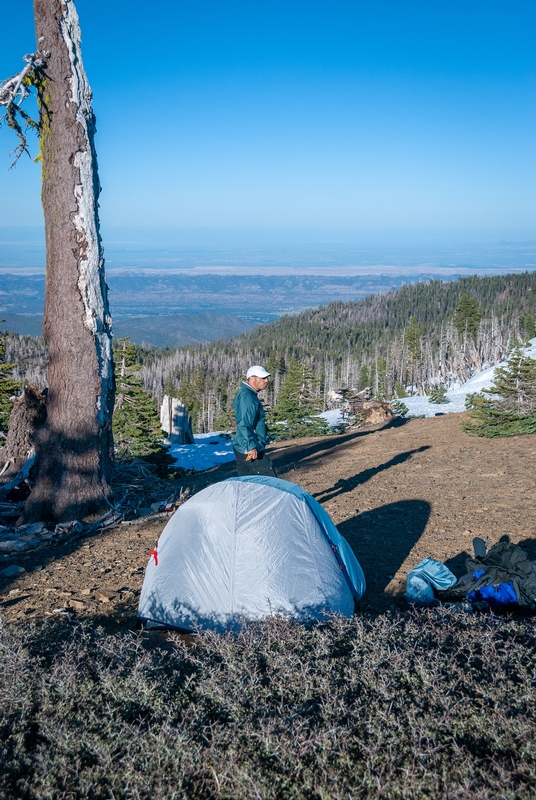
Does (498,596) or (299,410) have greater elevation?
(498,596)

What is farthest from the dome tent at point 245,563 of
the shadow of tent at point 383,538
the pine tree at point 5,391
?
the pine tree at point 5,391

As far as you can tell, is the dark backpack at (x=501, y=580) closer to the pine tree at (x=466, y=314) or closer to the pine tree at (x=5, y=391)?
the pine tree at (x=5, y=391)

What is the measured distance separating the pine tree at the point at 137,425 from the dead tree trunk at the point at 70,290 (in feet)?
32.8

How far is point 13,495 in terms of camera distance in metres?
9.84

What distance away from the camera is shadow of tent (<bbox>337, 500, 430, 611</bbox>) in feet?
22.0

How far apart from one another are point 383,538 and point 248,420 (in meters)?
2.86

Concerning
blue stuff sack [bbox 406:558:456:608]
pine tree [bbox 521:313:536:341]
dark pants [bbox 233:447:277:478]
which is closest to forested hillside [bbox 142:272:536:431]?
pine tree [bbox 521:313:536:341]

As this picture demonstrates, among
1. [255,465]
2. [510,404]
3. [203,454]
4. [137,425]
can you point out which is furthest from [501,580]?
[203,454]

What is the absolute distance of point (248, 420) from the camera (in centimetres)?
740

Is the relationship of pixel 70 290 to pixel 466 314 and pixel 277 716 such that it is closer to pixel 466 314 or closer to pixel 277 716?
pixel 277 716

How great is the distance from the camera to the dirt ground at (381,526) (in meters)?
6.23

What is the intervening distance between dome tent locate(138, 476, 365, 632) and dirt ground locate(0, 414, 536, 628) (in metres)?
0.62

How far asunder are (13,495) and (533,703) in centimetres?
907

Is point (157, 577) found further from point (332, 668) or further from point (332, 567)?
point (332, 668)
